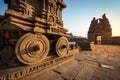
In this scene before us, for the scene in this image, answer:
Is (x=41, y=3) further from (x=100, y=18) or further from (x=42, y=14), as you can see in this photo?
(x=100, y=18)

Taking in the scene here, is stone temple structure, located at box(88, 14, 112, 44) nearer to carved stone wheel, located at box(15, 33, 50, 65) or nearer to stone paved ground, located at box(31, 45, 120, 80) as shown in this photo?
stone paved ground, located at box(31, 45, 120, 80)

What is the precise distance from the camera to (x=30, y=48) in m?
2.31

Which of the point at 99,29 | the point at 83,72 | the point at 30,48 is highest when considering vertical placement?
the point at 99,29

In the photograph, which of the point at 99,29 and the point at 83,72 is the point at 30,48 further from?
the point at 99,29

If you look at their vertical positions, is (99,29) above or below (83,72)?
above

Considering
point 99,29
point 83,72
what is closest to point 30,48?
point 83,72

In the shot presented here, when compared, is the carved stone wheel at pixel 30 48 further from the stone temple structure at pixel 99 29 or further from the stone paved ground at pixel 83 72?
the stone temple structure at pixel 99 29

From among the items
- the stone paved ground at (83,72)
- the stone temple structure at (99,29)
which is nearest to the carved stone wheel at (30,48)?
the stone paved ground at (83,72)

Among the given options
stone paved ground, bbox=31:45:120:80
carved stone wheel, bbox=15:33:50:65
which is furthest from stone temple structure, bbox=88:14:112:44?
carved stone wheel, bbox=15:33:50:65

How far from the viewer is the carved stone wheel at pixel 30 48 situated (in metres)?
2.06

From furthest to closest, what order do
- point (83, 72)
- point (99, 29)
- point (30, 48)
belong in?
point (99, 29)
point (83, 72)
point (30, 48)

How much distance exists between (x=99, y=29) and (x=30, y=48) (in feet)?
67.8

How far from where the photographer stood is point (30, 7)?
17.2ft

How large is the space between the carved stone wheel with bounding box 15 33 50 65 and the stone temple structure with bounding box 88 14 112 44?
18.2m
